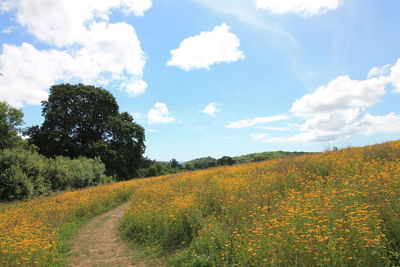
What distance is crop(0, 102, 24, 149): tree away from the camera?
78.9 feet

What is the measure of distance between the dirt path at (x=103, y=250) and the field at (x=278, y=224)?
0.48m

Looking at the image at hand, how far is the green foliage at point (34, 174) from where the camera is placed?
56.5 ft

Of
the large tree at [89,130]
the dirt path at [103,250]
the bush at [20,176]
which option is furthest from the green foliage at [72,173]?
the dirt path at [103,250]

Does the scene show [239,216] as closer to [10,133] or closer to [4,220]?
[4,220]

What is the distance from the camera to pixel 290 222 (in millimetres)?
4410

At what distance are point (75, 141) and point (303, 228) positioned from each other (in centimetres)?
3570

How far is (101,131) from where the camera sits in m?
35.5

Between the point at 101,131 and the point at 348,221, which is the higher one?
the point at 101,131

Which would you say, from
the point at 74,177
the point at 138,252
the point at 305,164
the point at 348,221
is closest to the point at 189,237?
the point at 138,252

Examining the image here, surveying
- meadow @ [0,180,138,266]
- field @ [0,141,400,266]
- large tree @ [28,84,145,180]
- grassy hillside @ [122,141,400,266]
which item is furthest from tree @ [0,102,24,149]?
grassy hillside @ [122,141,400,266]

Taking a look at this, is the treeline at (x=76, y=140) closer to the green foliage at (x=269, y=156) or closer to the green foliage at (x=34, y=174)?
the green foliage at (x=34, y=174)

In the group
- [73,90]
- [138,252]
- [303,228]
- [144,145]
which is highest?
[73,90]

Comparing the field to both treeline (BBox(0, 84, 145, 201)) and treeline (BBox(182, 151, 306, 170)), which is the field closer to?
treeline (BBox(182, 151, 306, 170))

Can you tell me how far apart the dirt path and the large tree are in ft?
78.7
